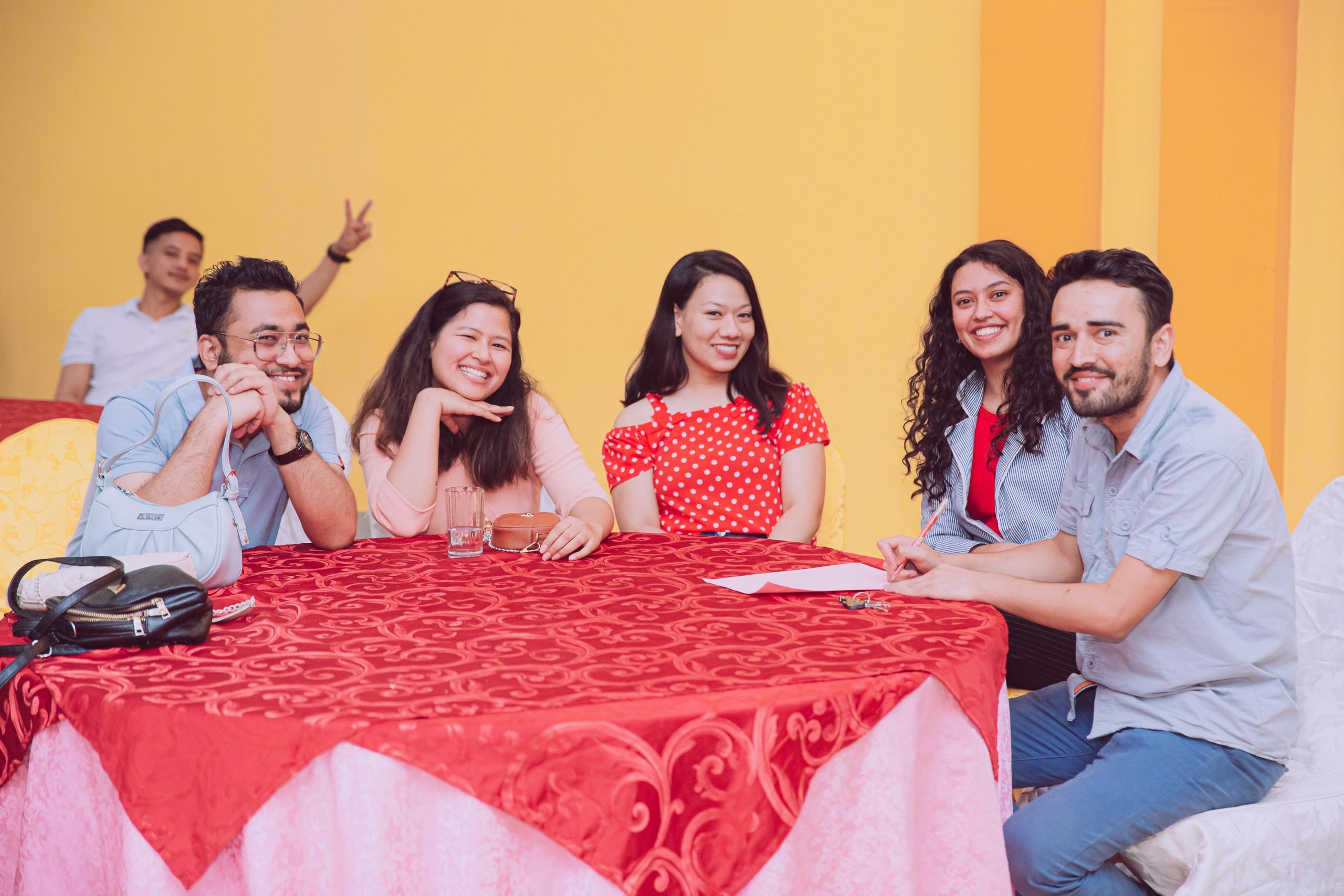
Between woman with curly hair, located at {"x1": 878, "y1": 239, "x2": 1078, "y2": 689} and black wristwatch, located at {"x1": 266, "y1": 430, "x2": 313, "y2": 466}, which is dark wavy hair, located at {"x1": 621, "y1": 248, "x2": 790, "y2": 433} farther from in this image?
black wristwatch, located at {"x1": 266, "y1": 430, "x2": 313, "y2": 466}

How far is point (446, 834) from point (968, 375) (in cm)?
201

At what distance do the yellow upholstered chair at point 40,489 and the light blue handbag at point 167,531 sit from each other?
824 millimetres

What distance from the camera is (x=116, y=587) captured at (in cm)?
128

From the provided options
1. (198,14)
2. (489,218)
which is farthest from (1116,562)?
(198,14)

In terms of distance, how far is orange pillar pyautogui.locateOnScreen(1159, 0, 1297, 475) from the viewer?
11.8ft

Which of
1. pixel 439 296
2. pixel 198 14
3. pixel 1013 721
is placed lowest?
pixel 1013 721

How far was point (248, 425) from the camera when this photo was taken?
2041 mm

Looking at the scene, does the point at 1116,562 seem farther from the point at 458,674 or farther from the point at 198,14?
the point at 198,14

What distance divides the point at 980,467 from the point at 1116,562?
0.81 metres

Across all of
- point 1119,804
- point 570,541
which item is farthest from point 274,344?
point 1119,804

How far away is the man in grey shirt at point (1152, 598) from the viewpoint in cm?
153

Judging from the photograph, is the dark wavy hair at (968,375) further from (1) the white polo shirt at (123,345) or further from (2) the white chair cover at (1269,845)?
(1) the white polo shirt at (123,345)

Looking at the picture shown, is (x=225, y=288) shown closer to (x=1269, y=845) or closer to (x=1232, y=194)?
(x=1269, y=845)

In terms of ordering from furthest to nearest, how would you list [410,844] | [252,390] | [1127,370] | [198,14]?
1. [198,14]
2. [252,390]
3. [1127,370]
4. [410,844]
